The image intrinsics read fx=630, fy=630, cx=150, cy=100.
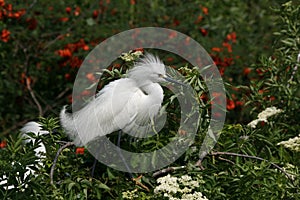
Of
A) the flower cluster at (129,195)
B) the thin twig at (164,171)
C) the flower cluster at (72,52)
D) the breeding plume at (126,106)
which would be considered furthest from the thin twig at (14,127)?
the flower cluster at (129,195)

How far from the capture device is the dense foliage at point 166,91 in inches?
90.2

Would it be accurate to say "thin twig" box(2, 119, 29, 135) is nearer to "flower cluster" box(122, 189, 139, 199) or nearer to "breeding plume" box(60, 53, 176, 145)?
"breeding plume" box(60, 53, 176, 145)

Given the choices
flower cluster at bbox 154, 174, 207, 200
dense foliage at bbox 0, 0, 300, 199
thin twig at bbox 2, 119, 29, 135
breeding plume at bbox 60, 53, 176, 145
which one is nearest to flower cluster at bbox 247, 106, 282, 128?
dense foliage at bbox 0, 0, 300, 199

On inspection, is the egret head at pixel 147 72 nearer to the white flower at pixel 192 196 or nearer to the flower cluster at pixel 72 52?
the white flower at pixel 192 196

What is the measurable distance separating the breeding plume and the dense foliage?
0.18ft

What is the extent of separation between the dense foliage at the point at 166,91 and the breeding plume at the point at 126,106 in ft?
0.18

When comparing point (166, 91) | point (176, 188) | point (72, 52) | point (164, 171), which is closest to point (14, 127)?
point (72, 52)

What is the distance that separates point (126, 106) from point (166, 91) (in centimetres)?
18

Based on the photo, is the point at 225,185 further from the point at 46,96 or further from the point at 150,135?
the point at 46,96

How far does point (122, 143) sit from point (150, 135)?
0.51ft

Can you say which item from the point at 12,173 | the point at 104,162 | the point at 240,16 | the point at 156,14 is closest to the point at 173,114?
the point at 104,162

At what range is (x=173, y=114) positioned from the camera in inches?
100

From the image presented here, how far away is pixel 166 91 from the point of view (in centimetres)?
270

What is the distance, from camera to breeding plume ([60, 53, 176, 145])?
260cm
